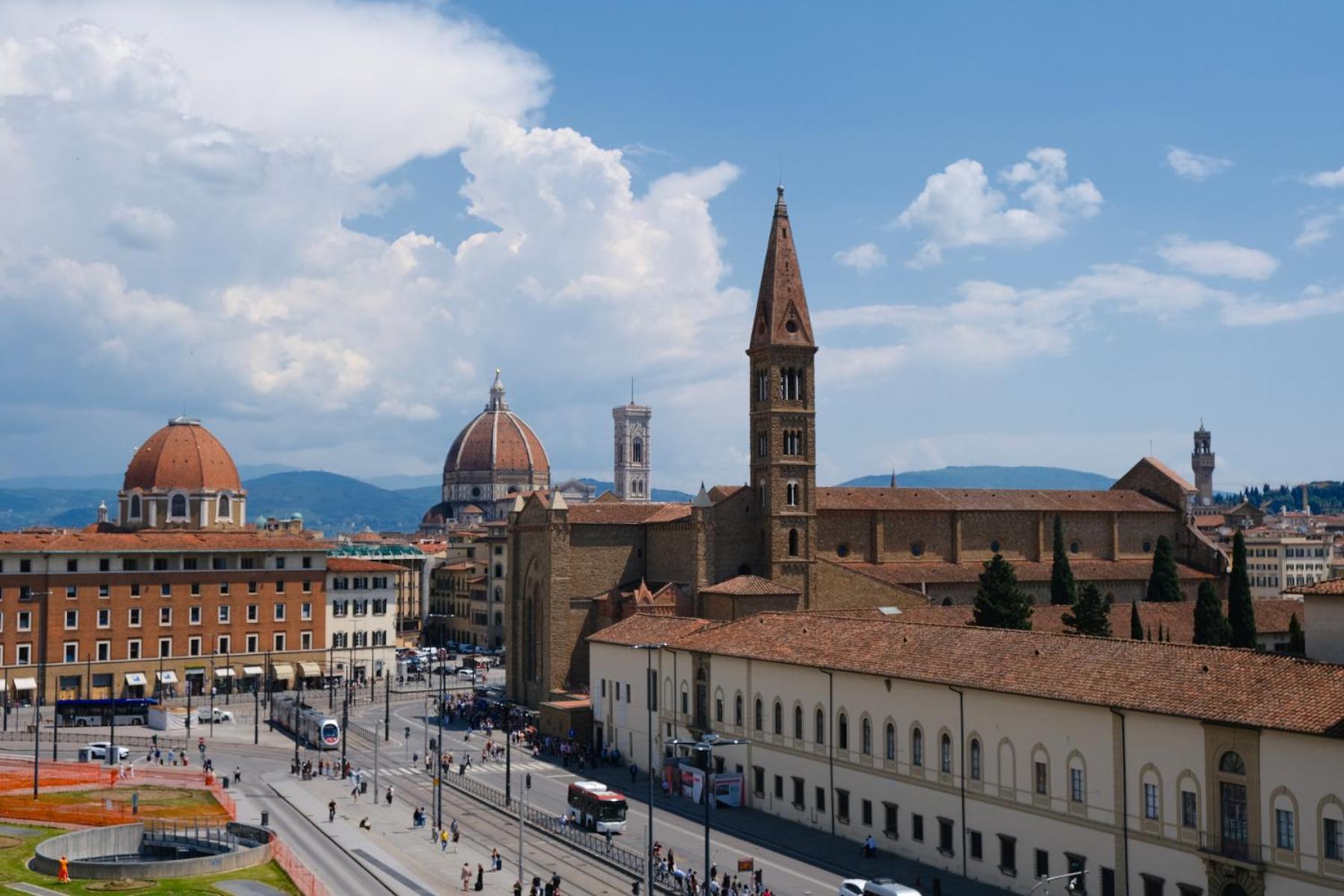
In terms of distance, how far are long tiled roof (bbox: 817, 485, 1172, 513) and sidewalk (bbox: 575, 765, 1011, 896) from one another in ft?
140

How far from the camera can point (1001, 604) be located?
82750 mm

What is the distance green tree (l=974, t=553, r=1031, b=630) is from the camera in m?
82.1

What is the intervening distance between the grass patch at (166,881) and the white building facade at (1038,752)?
21.2 m

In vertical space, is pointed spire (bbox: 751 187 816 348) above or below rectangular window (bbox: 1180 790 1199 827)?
above

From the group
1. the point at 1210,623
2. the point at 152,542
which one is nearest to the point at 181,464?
the point at 152,542

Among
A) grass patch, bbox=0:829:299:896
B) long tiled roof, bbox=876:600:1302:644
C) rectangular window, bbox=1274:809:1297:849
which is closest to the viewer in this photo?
rectangular window, bbox=1274:809:1297:849

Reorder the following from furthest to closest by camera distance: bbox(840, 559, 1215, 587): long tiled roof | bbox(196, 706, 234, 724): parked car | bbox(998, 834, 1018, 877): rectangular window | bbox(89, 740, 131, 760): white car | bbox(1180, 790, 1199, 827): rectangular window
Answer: bbox(840, 559, 1215, 587): long tiled roof → bbox(196, 706, 234, 724): parked car → bbox(89, 740, 131, 760): white car → bbox(998, 834, 1018, 877): rectangular window → bbox(1180, 790, 1199, 827): rectangular window

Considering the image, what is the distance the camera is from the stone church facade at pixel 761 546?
93938 mm

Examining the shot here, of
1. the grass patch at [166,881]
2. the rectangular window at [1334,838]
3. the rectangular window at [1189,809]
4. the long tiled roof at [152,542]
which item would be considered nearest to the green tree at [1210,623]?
the rectangular window at [1189,809]

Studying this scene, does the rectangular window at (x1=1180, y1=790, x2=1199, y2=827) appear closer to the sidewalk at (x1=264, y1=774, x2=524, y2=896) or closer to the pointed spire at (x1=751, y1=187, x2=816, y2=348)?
the sidewalk at (x1=264, y1=774, x2=524, y2=896)

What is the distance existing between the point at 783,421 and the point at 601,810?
45.7 m

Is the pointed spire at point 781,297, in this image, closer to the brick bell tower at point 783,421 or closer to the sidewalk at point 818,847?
the brick bell tower at point 783,421

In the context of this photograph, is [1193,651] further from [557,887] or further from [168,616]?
[168,616]

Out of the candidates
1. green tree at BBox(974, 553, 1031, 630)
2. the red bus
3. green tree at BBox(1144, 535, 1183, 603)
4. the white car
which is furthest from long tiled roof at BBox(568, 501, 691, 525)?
the red bus
